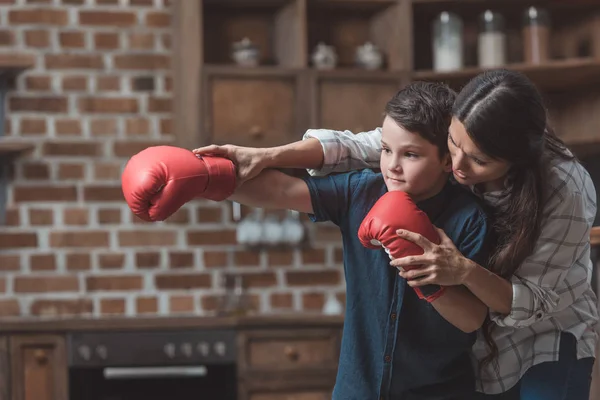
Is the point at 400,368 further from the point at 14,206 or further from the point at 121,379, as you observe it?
the point at 14,206

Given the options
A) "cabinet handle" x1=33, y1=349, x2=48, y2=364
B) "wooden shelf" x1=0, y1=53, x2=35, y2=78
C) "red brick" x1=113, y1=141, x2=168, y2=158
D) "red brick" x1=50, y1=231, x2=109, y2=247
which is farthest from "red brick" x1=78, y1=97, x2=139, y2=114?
"cabinet handle" x1=33, y1=349, x2=48, y2=364

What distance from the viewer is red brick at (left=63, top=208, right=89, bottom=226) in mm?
3635

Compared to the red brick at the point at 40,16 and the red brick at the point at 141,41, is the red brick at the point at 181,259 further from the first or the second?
the red brick at the point at 40,16

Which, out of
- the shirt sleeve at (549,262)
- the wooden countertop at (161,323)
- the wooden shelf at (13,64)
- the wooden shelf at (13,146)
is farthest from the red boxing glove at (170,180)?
the wooden shelf at (13,64)

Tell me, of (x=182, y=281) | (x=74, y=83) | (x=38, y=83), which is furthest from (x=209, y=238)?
(x=38, y=83)

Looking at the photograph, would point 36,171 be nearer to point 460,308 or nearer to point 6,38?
point 6,38

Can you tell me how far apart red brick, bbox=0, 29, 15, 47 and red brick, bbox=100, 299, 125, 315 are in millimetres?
1134

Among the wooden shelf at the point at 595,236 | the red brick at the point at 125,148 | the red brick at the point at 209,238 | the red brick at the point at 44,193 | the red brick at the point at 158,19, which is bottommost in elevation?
the red brick at the point at 209,238

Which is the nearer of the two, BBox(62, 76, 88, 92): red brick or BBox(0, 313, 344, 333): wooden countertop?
BBox(0, 313, 344, 333): wooden countertop

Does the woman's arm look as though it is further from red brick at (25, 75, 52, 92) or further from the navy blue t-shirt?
red brick at (25, 75, 52, 92)

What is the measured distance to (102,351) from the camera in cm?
310

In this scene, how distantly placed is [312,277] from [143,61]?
1169mm

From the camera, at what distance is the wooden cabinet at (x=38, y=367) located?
3.10m

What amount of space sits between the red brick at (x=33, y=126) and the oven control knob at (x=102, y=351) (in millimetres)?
1027
